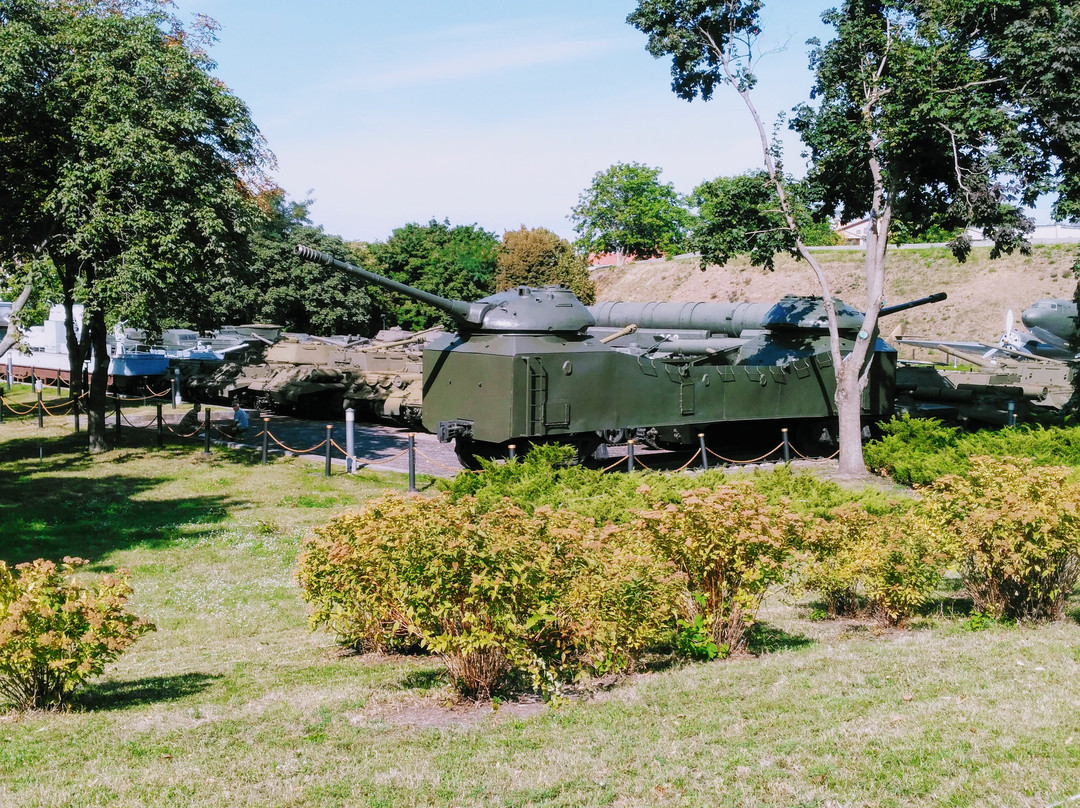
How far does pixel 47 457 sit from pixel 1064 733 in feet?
63.2

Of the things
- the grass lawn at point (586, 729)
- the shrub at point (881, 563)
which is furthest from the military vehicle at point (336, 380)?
the shrub at point (881, 563)

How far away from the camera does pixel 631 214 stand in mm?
71000

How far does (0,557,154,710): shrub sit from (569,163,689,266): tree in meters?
65.5

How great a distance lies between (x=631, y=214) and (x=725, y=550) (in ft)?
214

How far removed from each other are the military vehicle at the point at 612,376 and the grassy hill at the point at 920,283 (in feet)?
69.0

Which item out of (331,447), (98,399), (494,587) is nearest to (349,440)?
(331,447)

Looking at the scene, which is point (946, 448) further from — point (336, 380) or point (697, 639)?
point (336, 380)

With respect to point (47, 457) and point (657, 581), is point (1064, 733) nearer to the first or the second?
point (657, 581)

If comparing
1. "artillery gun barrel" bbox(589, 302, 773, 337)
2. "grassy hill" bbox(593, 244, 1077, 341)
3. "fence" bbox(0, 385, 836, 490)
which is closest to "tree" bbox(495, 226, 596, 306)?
"grassy hill" bbox(593, 244, 1077, 341)

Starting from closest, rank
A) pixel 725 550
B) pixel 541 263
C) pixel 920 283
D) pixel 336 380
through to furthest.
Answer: pixel 725 550
pixel 336 380
pixel 920 283
pixel 541 263

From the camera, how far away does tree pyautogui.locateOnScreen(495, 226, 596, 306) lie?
53500mm

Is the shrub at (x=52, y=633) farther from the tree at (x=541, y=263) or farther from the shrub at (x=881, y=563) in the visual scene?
the tree at (x=541, y=263)

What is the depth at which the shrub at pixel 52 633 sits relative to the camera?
6.08 meters

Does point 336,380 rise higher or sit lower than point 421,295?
lower
